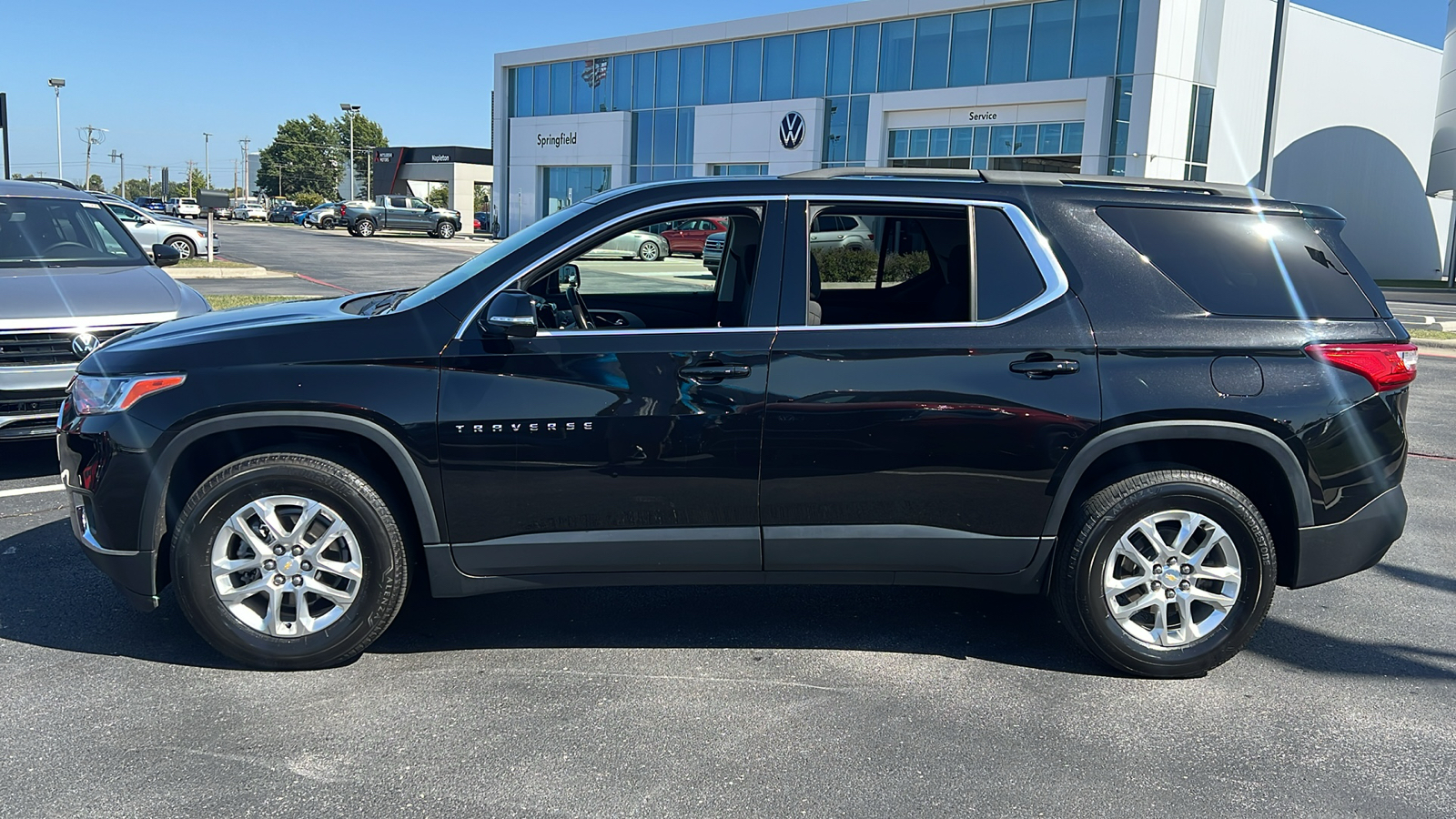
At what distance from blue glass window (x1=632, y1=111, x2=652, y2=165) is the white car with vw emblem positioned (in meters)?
39.9

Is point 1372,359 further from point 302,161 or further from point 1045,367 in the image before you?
point 302,161

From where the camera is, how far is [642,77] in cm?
4731

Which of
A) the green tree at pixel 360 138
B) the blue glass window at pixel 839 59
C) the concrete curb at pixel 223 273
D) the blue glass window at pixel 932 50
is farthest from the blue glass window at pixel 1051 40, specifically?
the green tree at pixel 360 138

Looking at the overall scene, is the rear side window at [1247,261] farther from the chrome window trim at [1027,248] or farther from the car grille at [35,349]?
the car grille at [35,349]

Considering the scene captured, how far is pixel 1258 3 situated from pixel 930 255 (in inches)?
1432

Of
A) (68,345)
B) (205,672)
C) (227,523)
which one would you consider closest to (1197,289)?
(227,523)

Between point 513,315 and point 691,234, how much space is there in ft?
3.56

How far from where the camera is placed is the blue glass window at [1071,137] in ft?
112

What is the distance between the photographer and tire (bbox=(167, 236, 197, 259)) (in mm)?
25609

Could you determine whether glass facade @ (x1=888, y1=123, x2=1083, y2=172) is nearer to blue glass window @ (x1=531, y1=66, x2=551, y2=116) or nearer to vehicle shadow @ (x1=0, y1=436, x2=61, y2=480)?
blue glass window @ (x1=531, y1=66, x2=551, y2=116)

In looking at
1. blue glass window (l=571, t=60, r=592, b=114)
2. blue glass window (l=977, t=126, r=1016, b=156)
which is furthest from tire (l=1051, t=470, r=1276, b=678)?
blue glass window (l=571, t=60, r=592, b=114)

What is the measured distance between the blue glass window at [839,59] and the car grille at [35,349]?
36548mm

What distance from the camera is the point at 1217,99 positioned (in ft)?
113

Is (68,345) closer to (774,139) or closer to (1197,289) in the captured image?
(1197,289)
